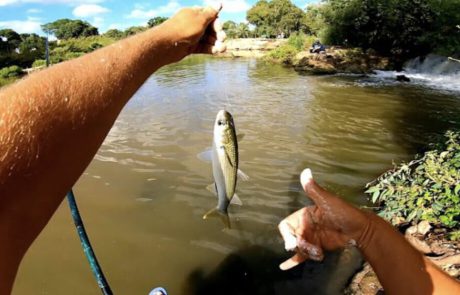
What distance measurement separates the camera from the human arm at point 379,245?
1930 millimetres

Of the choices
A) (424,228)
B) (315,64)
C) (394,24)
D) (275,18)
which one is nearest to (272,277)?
(424,228)

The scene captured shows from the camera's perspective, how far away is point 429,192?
5188mm

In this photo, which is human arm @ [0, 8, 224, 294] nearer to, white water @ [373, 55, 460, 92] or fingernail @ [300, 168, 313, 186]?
fingernail @ [300, 168, 313, 186]

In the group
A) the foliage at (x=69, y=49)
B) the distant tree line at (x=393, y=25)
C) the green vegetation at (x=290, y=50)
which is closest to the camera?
the distant tree line at (x=393, y=25)

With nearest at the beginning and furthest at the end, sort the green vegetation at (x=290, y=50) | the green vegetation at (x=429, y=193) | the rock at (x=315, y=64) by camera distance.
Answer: the green vegetation at (x=429, y=193), the rock at (x=315, y=64), the green vegetation at (x=290, y=50)

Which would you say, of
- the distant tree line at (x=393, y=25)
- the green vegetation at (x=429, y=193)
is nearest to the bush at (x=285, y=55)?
the distant tree line at (x=393, y=25)

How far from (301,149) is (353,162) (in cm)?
153

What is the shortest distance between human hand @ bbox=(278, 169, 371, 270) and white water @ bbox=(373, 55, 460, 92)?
19491 mm

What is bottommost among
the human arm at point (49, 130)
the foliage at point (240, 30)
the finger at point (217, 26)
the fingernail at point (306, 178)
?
the fingernail at point (306, 178)

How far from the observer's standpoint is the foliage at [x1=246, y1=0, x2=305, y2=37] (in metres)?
78.7

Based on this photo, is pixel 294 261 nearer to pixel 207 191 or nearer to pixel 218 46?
pixel 218 46

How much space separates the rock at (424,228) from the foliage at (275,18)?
7561 cm

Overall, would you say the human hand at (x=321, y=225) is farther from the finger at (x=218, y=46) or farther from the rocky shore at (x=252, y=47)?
the rocky shore at (x=252, y=47)

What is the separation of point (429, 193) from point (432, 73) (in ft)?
70.3
